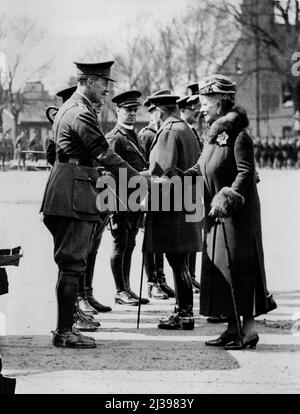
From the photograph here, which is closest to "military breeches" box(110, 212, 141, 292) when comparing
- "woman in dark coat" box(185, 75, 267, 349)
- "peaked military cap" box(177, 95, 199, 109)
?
"peaked military cap" box(177, 95, 199, 109)

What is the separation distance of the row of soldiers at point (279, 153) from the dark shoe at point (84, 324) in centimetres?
4142

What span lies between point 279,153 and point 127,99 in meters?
40.5

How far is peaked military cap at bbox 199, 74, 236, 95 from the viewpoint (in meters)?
7.16

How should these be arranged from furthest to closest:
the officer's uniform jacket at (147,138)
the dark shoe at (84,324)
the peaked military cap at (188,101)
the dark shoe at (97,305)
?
the officer's uniform jacket at (147,138), the peaked military cap at (188,101), the dark shoe at (97,305), the dark shoe at (84,324)

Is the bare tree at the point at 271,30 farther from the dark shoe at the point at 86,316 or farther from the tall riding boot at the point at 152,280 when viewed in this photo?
the dark shoe at the point at 86,316

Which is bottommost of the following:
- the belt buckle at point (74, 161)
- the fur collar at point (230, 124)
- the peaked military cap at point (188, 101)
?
the belt buckle at point (74, 161)

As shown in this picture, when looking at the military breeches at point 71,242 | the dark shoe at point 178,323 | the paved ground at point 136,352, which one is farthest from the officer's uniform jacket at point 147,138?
the military breeches at point 71,242

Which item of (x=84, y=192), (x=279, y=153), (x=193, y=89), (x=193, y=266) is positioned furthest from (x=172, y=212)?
(x=279, y=153)

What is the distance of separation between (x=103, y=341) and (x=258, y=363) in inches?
52.9

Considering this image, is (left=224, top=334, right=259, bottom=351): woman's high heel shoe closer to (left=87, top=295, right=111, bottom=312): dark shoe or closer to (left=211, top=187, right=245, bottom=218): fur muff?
(left=211, top=187, right=245, bottom=218): fur muff

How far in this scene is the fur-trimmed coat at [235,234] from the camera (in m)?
7.07

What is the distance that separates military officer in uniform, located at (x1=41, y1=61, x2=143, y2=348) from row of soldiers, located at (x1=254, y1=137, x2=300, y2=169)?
42131mm

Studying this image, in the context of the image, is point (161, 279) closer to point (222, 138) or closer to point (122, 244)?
point (122, 244)
